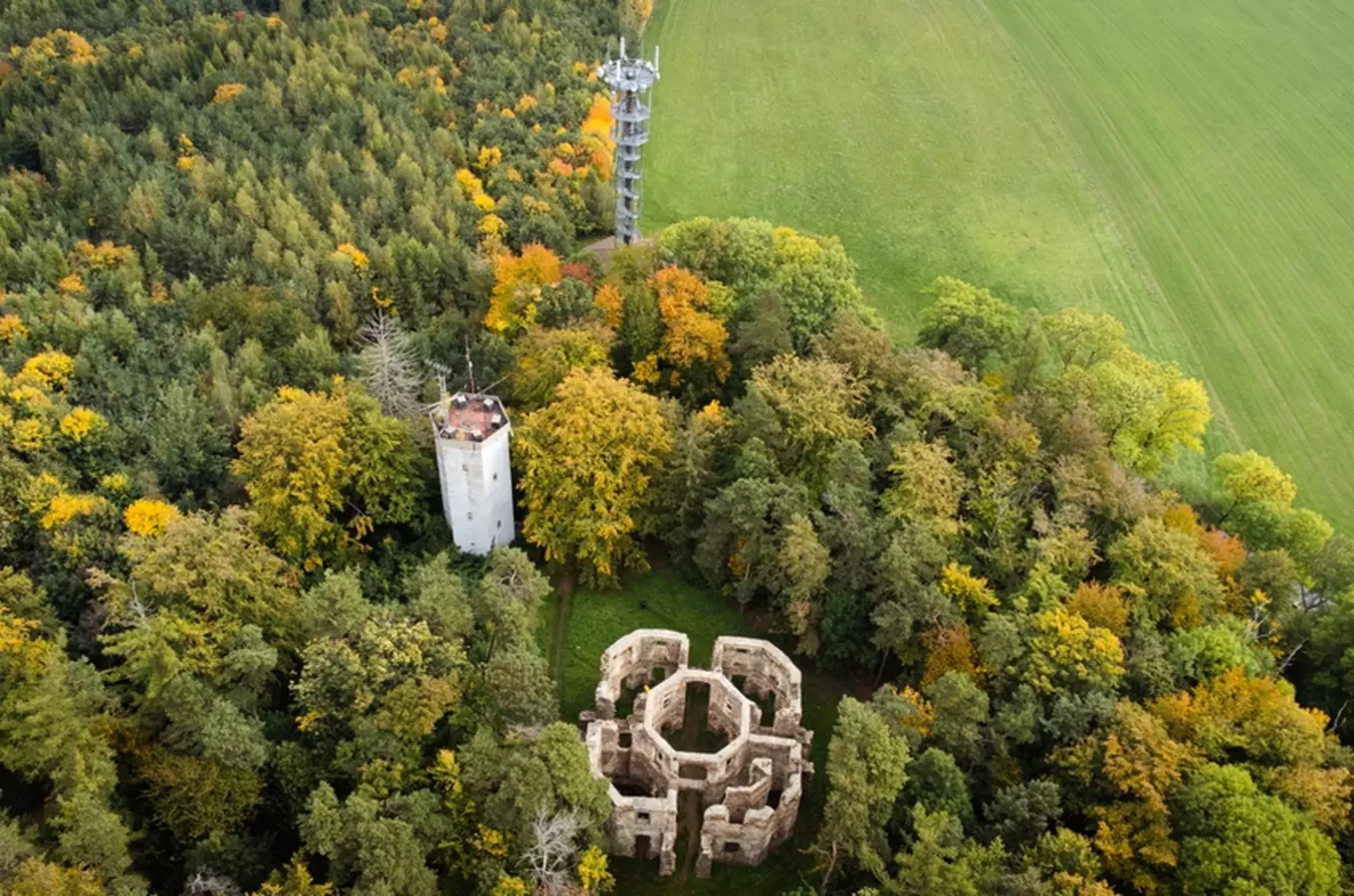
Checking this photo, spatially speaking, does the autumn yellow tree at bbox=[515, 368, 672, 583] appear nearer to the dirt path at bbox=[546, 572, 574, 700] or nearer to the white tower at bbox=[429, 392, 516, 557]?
the white tower at bbox=[429, 392, 516, 557]

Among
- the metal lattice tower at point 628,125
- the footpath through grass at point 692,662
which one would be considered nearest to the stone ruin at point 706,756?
the footpath through grass at point 692,662

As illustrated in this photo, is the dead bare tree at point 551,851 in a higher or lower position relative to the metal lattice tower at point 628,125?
lower

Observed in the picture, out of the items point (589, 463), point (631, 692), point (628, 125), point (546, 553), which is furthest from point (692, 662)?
point (628, 125)

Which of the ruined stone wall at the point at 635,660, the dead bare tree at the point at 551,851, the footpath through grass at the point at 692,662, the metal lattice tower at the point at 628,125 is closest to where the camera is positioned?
the dead bare tree at the point at 551,851

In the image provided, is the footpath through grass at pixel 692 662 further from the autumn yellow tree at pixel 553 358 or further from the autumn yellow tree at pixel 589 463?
the autumn yellow tree at pixel 553 358

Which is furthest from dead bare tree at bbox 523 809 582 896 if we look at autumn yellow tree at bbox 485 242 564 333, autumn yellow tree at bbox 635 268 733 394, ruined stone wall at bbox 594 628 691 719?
autumn yellow tree at bbox 485 242 564 333

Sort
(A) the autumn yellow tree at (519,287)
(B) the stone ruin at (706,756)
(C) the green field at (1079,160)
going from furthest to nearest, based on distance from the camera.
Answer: (C) the green field at (1079,160) → (A) the autumn yellow tree at (519,287) → (B) the stone ruin at (706,756)
